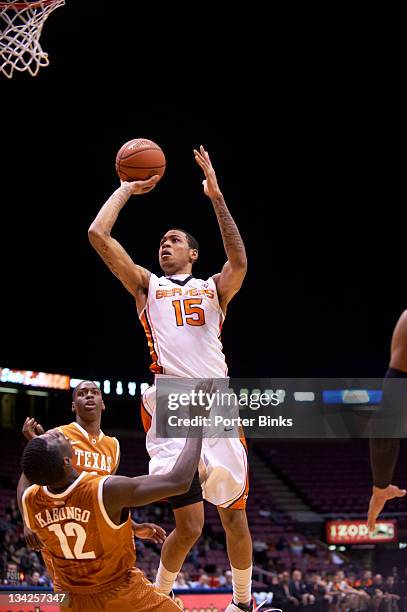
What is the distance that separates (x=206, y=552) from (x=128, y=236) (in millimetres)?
7007

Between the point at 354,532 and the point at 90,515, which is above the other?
the point at 90,515

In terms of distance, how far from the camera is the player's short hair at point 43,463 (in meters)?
3.86

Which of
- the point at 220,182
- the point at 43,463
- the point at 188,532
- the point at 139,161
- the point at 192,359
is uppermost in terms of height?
the point at 220,182

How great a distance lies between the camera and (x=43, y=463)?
3.86 meters

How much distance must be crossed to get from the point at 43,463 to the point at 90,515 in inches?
13.4

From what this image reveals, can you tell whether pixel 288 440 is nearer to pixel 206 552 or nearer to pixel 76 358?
pixel 76 358

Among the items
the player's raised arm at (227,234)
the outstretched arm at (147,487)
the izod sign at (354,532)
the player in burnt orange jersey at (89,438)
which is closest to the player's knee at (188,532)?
the player in burnt orange jersey at (89,438)

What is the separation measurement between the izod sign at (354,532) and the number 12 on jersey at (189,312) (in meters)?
16.2

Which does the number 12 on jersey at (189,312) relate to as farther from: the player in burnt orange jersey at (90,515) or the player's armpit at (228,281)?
the player in burnt orange jersey at (90,515)

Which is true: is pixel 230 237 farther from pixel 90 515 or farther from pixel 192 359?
pixel 90 515

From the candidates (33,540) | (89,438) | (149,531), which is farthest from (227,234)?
(33,540)

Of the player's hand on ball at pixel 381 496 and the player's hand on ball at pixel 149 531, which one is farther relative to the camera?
the player's hand on ball at pixel 149 531

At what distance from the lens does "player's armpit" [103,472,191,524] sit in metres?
3.87

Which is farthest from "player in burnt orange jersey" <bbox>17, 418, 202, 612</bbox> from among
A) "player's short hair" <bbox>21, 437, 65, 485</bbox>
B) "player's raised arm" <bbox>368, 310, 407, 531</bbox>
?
"player's raised arm" <bbox>368, 310, 407, 531</bbox>
